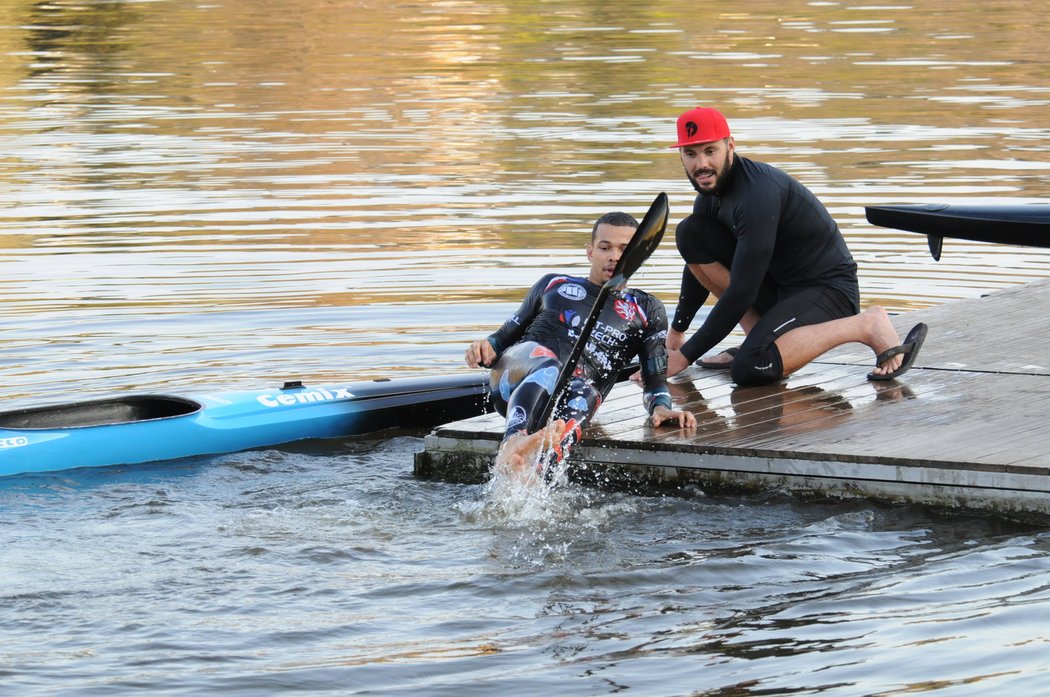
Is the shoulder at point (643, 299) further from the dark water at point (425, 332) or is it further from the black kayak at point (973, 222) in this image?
the black kayak at point (973, 222)

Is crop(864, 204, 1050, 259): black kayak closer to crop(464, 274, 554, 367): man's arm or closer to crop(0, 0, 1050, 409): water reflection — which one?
crop(0, 0, 1050, 409): water reflection

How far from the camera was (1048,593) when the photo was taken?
5.47 meters

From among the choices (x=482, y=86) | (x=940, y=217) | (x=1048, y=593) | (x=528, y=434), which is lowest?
(x=1048, y=593)

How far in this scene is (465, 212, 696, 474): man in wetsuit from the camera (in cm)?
684

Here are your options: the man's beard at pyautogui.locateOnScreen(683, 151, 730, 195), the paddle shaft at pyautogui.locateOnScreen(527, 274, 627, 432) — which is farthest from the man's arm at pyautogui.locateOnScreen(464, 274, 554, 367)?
the man's beard at pyautogui.locateOnScreen(683, 151, 730, 195)

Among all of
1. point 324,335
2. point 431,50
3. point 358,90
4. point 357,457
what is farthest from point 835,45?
point 357,457

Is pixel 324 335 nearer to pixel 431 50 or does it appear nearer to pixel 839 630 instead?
pixel 839 630

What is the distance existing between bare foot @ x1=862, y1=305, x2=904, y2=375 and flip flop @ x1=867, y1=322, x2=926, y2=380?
2cm

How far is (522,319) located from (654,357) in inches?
24.2

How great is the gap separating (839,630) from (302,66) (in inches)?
826

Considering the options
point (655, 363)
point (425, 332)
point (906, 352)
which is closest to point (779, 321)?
point (906, 352)

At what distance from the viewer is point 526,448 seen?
260 inches

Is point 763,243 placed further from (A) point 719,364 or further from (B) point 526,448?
(B) point 526,448

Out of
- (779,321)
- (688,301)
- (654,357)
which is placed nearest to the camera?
(654,357)
